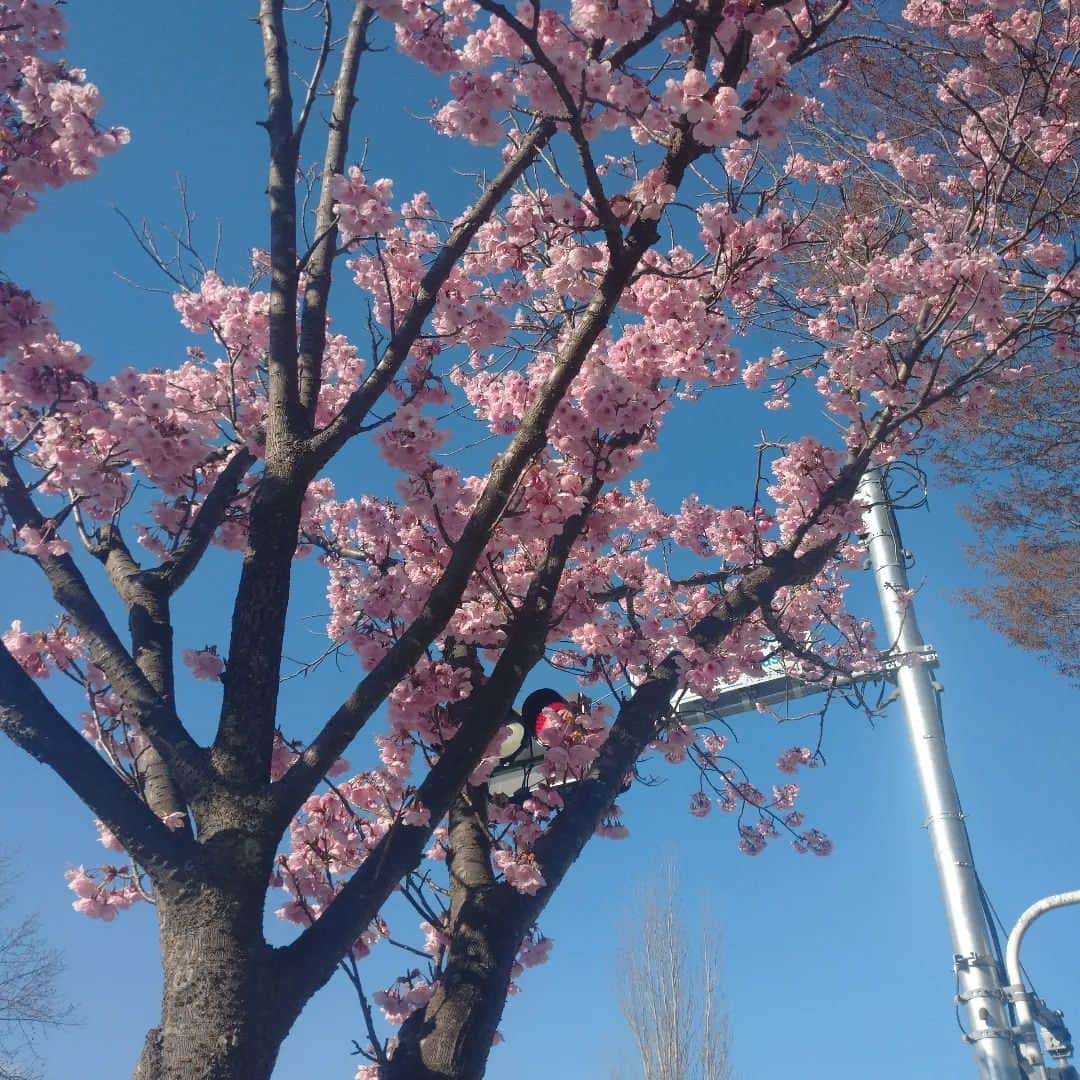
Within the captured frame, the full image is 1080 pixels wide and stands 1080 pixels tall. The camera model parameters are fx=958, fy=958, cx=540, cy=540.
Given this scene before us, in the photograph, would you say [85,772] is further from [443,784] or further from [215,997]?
[443,784]

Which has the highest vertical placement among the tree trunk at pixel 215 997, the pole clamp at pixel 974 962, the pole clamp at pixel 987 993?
the pole clamp at pixel 974 962

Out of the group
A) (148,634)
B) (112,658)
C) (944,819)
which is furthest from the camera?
(944,819)

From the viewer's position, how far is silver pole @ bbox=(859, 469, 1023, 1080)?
4527 mm

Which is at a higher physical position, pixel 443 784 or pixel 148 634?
pixel 148 634

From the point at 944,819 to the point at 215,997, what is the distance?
12.5ft

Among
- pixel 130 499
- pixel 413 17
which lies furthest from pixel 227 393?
pixel 413 17

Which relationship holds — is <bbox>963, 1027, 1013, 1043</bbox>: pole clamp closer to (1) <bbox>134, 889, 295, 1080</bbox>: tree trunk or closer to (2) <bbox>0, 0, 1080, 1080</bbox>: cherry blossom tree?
(2) <bbox>0, 0, 1080, 1080</bbox>: cherry blossom tree

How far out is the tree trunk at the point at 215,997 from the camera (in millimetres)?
2301

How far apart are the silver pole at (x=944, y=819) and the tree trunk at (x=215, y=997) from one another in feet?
10.8

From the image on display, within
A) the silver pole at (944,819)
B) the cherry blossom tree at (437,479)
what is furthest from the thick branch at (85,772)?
the silver pole at (944,819)

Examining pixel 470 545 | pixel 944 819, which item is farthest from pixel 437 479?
pixel 944 819

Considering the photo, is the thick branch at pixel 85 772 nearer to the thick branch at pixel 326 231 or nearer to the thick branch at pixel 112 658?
the thick branch at pixel 112 658

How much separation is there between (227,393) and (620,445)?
6.26 ft

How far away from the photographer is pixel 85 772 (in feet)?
8.84
